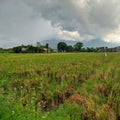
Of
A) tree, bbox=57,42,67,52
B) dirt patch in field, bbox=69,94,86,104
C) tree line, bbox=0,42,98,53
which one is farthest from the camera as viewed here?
tree, bbox=57,42,67,52

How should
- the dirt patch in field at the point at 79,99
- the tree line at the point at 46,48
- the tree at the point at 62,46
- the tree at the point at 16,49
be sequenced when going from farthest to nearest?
the tree at the point at 62,46 → the tree line at the point at 46,48 → the tree at the point at 16,49 → the dirt patch in field at the point at 79,99

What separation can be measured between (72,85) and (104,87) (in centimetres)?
154

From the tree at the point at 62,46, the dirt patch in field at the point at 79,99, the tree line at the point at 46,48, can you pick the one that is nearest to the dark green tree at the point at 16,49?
the tree line at the point at 46,48

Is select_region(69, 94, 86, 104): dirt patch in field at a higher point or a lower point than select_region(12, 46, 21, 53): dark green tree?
higher

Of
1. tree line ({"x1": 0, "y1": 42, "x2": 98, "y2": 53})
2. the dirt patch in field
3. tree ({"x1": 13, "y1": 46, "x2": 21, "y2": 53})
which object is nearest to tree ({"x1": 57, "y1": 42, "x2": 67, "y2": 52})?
tree line ({"x1": 0, "y1": 42, "x2": 98, "y2": 53})

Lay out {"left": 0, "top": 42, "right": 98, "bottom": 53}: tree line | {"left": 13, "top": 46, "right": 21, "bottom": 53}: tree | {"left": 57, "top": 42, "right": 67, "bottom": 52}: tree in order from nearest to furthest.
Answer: {"left": 13, "top": 46, "right": 21, "bottom": 53}: tree
{"left": 0, "top": 42, "right": 98, "bottom": 53}: tree line
{"left": 57, "top": 42, "right": 67, "bottom": 52}: tree

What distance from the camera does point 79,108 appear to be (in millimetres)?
6250

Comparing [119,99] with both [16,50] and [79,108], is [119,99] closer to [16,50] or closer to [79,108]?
[79,108]

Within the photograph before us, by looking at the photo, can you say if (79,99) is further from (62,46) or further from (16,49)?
(62,46)

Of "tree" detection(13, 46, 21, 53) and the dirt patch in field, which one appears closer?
the dirt patch in field

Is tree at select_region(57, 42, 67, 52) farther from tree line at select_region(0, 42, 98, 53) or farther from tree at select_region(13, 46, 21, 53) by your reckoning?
tree at select_region(13, 46, 21, 53)

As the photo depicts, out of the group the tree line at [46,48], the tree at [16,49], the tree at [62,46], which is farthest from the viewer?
the tree at [62,46]

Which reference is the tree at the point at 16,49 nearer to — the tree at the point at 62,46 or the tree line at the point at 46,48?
the tree line at the point at 46,48

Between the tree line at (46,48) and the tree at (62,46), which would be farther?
the tree at (62,46)
